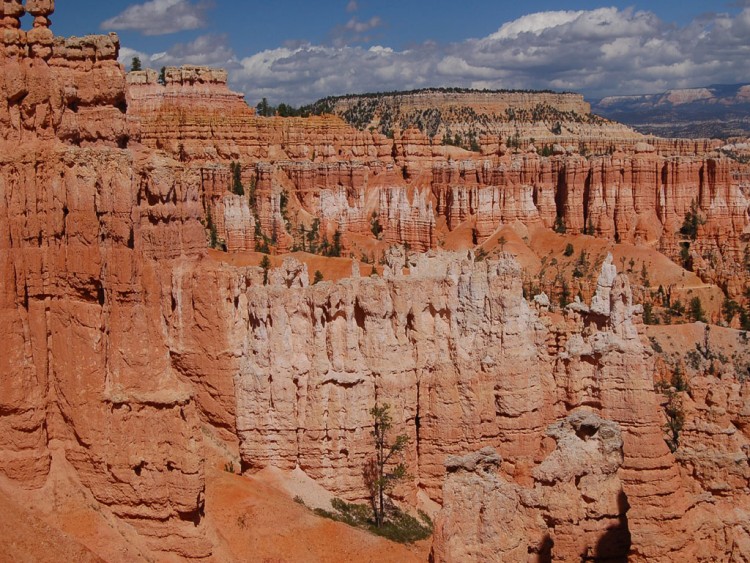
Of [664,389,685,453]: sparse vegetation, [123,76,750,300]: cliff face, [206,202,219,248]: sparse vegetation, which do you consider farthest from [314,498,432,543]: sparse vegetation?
[123,76,750,300]: cliff face

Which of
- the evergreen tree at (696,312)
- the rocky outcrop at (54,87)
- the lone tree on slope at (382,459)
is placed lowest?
the evergreen tree at (696,312)

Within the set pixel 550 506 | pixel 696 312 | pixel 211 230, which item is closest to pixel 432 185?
pixel 211 230

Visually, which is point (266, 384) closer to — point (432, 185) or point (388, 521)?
point (388, 521)

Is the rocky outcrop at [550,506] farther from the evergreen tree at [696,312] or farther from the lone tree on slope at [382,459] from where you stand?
the evergreen tree at [696,312]

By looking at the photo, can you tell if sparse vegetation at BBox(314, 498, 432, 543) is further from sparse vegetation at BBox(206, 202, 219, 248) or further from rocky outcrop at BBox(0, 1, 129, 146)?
sparse vegetation at BBox(206, 202, 219, 248)

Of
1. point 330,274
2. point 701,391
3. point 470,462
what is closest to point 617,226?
point 330,274

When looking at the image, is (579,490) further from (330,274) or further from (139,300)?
(330,274)

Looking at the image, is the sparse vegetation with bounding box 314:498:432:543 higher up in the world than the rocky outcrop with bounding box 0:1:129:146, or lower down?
lower down

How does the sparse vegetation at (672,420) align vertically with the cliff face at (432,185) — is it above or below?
below

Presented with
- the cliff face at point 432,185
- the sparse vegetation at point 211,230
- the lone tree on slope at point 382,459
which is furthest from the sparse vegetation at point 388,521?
the cliff face at point 432,185

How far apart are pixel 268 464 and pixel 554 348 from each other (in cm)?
981

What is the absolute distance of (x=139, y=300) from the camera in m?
19.0

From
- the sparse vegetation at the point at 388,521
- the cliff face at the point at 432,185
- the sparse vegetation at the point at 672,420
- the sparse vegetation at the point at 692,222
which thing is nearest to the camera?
the sparse vegetation at the point at 388,521

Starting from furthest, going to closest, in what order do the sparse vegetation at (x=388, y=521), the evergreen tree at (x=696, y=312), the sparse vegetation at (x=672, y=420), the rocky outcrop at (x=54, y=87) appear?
the evergreen tree at (x=696, y=312) < the sparse vegetation at (x=672, y=420) < the sparse vegetation at (x=388, y=521) < the rocky outcrop at (x=54, y=87)
